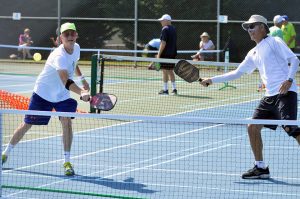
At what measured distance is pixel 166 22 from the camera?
20.9 meters

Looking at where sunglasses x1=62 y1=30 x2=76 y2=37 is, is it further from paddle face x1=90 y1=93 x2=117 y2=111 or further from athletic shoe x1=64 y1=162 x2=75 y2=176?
athletic shoe x1=64 y1=162 x2=75 y2=176

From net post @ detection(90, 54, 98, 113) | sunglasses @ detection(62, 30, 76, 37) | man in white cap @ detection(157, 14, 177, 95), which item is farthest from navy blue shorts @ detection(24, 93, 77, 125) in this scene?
man in white cap @ detection(157, 14, 177, 95)

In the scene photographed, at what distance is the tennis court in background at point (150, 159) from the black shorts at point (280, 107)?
758 millimetres

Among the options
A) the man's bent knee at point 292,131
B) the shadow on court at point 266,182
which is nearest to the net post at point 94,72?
the shadow on court at point 266,182

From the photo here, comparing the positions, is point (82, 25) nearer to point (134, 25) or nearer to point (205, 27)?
point (134, 25)

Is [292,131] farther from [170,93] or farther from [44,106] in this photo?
[170,93]

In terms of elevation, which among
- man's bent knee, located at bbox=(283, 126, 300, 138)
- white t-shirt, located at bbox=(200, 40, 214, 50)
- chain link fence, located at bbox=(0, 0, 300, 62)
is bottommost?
man's bent knee, located at bbox=(283, 126, 300, 138)

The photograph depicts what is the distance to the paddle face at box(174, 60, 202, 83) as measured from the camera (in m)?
10.6

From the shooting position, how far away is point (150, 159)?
1136 cm

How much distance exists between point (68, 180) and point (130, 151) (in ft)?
6.96

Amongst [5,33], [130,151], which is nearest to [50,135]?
[130,151]

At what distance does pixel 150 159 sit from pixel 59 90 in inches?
64.4

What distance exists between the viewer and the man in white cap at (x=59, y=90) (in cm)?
1035

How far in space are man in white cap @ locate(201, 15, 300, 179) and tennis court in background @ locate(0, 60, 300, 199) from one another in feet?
1.51
